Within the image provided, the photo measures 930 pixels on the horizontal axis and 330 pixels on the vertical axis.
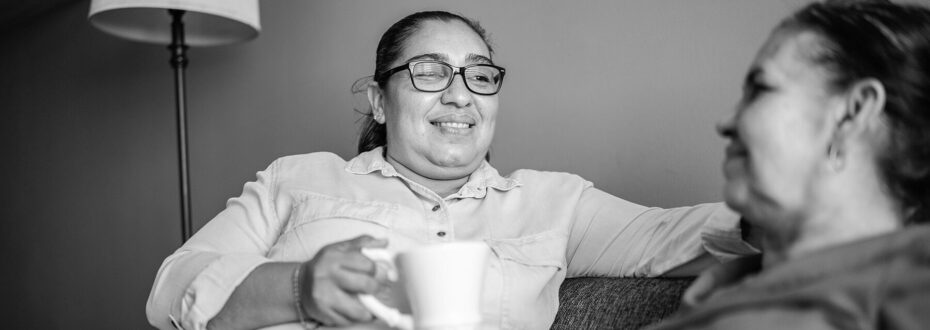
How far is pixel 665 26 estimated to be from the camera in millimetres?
1707

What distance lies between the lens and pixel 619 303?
1235 mm

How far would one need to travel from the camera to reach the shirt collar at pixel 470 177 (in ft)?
4.99

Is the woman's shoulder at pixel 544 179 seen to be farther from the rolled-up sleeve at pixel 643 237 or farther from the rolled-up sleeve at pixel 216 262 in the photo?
the rolled-up sleeve at pixel 216 262

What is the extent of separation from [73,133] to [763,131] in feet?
10.1

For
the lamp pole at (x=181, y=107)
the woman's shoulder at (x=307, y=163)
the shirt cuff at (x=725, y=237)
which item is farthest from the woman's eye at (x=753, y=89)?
the lamp pole at (x=181, y=107)

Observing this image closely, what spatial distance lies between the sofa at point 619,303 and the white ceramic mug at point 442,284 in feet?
1.34

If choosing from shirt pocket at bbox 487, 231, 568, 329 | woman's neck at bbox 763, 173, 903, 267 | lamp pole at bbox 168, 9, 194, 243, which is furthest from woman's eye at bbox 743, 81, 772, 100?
lamp pole at bbox 168, 9, 194, 243

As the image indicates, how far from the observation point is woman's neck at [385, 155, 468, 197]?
1575mm

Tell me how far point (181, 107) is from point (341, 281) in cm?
160

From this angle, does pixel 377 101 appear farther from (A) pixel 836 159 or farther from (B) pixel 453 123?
(A) pixel 836 159

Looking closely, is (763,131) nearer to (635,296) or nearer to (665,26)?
(635,296)

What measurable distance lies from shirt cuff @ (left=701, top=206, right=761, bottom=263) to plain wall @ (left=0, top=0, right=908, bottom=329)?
0.48 meters

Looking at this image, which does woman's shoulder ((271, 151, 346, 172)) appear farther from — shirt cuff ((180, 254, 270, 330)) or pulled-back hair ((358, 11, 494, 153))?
shirt cuff ((180, 254, 270, 330))

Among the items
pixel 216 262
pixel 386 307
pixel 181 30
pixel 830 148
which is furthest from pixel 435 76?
pixel 181 30
